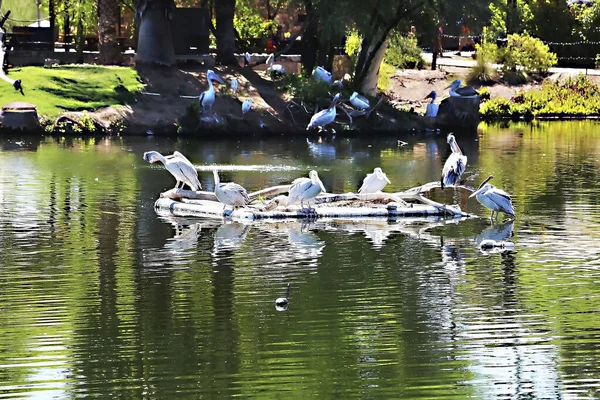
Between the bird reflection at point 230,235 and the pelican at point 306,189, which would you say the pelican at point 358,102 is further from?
the bird reflection at point 230,235

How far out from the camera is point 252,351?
15562mm

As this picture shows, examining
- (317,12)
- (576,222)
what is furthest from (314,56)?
(576,222)

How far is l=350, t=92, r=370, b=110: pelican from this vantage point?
150 feet

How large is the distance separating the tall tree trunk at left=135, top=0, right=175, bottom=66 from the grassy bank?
14.5 metres

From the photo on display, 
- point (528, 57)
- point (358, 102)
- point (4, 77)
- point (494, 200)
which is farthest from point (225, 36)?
point (494, 200)

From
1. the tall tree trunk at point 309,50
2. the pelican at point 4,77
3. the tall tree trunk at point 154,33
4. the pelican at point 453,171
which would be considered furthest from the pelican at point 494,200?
the tall tree trunk at point 309,50

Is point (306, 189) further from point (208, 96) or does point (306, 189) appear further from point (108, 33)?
point (108, 33)

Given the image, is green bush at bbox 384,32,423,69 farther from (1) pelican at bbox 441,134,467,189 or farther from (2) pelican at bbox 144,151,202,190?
(2) pelican at bbox 144,151,202,190

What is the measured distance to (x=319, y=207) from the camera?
1018 inches

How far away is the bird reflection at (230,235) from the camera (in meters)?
22.6

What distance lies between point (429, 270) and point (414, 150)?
2066 cm

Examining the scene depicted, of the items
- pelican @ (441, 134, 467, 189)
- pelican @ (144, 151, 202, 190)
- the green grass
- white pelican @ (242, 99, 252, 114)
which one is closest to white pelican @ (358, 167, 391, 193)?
pelican @ (441, 134, 467, 189)

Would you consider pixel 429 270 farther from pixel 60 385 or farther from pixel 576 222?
pixel 60 385

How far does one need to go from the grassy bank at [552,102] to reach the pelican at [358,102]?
10562mm
